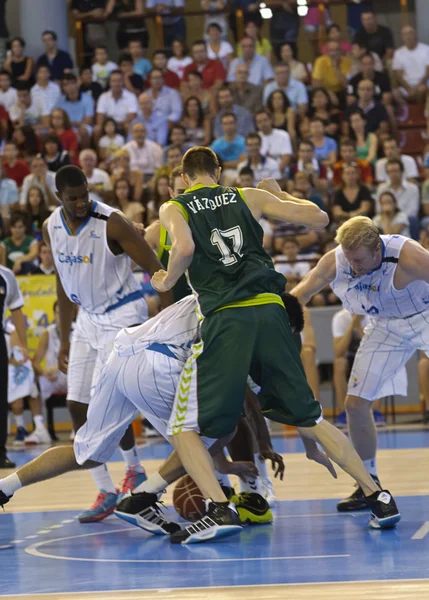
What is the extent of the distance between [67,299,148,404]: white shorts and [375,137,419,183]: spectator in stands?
7.92 m

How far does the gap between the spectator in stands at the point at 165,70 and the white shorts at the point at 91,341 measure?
10399mm

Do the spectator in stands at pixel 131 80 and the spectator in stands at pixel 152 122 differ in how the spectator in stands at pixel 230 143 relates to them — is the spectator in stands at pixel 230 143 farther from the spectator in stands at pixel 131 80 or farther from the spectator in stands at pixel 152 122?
the spectator in stands at pixel 131 80

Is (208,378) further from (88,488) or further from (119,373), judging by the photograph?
(88,488)

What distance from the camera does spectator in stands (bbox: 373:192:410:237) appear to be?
41.7 feet

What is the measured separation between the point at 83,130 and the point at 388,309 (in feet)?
33.9

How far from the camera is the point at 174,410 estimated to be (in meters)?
5.36

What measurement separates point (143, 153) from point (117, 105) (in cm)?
158

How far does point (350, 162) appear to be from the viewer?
1370 cm

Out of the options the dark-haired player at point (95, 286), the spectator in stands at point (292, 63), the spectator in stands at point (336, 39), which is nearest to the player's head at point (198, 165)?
the dark-haired player at point (95, 286)

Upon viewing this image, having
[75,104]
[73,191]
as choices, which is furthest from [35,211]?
[73,191]

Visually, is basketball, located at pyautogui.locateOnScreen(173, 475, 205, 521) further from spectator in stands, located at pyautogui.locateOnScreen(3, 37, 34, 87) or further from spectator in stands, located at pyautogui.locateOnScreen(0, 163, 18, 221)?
spectator in stands, located at pyautogui.locateOnScreen(3, 37, 34, 87)

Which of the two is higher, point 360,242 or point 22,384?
point 360,242

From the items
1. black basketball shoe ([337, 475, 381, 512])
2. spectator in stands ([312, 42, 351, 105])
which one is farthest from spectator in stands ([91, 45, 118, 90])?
black basketball shoe ([337, 475, 381, 512])

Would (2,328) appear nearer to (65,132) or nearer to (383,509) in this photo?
(383,509)
